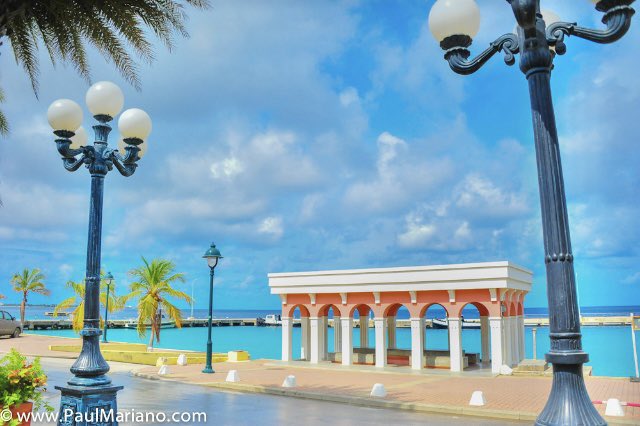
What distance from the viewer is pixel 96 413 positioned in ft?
27.1

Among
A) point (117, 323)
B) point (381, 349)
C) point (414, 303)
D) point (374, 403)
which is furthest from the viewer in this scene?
point (117, 323)

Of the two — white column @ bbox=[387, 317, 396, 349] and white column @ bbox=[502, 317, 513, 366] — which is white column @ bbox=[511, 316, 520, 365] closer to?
white column @ bbox=[502, 317, 513, 366]

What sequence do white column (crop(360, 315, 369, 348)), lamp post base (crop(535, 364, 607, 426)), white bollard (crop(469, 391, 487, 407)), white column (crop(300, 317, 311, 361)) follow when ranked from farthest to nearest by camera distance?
white column (crop(360, 315, 369, 348)), white column (crop(300, 317, 311, 361)), white bollard (crop(469, 391, 487, 407)), lamp post base (crop(535, 364, 607, 426))

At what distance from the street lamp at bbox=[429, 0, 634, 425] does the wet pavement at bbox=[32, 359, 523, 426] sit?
856 centimetres

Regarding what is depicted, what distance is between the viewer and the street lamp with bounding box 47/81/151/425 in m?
8.33

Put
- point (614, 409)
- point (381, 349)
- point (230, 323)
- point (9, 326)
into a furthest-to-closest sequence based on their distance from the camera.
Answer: point (230, 323)
point (9, 326)
point (381, 349)
point (614, 409)

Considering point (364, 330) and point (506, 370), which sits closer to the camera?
point (506, 370)

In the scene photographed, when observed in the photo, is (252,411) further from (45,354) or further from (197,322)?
(197,322)

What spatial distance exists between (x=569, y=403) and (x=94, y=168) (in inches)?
315

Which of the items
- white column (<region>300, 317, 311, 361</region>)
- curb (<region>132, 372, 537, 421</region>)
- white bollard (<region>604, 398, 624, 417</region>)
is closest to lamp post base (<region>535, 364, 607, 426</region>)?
curb (<region>132, 372, 537, 421</region>)

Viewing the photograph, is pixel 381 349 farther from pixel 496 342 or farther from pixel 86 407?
pixel 86 407

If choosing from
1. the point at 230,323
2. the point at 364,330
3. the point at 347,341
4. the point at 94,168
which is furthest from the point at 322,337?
the point at 230,323

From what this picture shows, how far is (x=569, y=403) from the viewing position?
4359 millimetres

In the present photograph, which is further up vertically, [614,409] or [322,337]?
[322,337]
